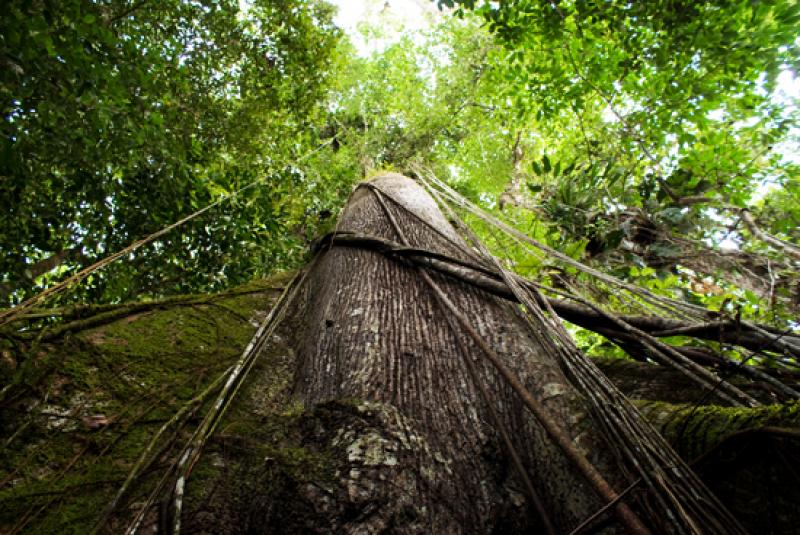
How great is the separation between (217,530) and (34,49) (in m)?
2.12

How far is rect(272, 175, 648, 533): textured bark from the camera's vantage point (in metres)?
0.94

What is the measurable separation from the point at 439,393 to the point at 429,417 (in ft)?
0.35

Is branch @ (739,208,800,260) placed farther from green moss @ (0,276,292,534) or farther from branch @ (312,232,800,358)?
green moss @ (0,276,292,534)

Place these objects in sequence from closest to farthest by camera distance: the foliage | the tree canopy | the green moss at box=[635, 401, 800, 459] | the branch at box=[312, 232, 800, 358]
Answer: the green moss at box=[635, 401, 800, 459] → the branch at box=[312, 232, 800, 358] → the foliage → the tree canopy

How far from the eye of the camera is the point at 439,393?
125 cm

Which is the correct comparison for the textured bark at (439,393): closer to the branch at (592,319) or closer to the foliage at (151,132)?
the branch at (592,319)

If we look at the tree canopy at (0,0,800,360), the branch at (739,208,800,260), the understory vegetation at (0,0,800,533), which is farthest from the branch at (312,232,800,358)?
the branch at (739,208,800,260)

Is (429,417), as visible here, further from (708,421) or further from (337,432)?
(708,421)

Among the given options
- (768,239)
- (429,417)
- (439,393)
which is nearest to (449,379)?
(439,393)

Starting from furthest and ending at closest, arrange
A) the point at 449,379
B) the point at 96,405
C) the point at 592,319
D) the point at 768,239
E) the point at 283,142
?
the point at 283,142, the point at 768,239, the point at 592,319, the point at 449,379, the point at 96,405

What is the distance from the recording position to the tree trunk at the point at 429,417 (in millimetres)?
917

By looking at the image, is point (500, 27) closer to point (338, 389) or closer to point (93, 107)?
point (93, 107)

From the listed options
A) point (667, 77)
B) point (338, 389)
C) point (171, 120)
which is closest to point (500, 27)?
point (667, 77)

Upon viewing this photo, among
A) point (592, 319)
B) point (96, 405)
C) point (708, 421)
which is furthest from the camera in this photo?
point (592, 319)
